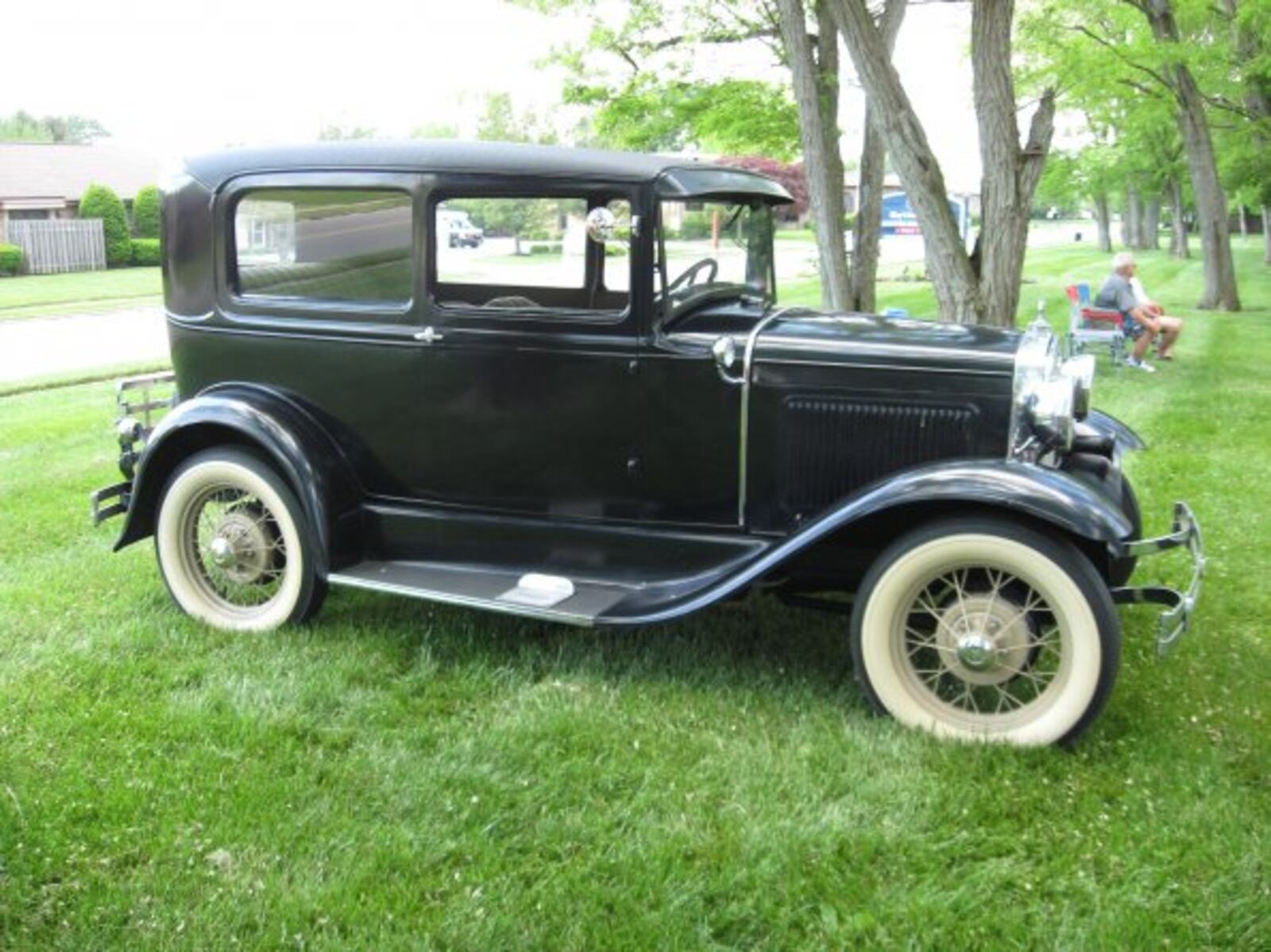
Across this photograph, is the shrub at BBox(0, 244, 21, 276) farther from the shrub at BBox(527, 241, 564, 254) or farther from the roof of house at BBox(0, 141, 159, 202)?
the shrub at BBox(527, 241, 564, 254)

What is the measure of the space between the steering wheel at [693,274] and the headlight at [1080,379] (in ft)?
4.54

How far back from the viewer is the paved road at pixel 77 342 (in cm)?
1326

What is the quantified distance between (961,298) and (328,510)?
525 cm

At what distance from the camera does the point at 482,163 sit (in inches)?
169

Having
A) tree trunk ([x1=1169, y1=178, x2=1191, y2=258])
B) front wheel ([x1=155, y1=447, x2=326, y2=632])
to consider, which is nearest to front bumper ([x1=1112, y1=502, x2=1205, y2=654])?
front wheel ([x1=155, y1=447, x2=326, y2=632])

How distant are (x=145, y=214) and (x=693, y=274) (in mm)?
38509

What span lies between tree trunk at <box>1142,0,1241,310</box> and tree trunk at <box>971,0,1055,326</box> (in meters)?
9.76

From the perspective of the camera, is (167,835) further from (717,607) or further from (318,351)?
(717,607)

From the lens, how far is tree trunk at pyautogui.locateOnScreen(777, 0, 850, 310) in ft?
32.3

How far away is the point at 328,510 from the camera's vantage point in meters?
4.43

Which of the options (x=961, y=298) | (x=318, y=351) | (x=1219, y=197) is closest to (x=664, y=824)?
(x=318, y=351)

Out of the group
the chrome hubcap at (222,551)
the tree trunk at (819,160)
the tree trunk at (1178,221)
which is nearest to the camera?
the chrome hubcap at (222,551)

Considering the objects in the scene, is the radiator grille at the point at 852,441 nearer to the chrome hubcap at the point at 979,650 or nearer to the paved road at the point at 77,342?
the chrome hubcap at the point at 979,650

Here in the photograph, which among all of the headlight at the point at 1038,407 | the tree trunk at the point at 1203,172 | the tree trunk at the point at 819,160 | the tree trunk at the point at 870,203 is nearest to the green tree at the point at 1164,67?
the tree trunk at the point at 1203,172
